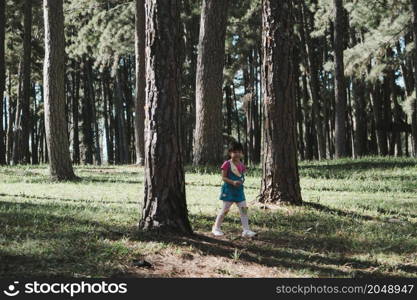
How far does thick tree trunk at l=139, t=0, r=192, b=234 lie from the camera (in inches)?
281

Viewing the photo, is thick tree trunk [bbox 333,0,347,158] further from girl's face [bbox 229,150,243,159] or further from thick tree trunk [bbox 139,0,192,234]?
thick tree trunk [bbox 139,0,192,234]

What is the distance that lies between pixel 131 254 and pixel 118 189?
6775 millimetres

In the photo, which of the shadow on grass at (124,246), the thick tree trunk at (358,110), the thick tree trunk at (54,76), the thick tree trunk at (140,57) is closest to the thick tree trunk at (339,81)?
the thick tree trunk at (140,57)

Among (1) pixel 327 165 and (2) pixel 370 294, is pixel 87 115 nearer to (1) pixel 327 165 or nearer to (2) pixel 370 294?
(1) pixel 327 165

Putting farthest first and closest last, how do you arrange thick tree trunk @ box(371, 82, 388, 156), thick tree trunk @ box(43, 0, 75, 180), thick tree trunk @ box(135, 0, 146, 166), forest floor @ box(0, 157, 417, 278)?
thick tree trunk @ box(371, 82, 388, 156) → thick tree trunk @ box(135, 0, 146, 166) → thick tree trunk @ box(43, 0, 75, 180) → forest floor @ box(0, 157, 417, 278)

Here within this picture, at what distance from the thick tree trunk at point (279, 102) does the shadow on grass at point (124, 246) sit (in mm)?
965

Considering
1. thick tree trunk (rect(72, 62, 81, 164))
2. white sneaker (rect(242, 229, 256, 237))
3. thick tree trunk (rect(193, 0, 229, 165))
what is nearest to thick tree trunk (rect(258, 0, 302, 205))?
white sneaker (rect(242, 229, 256, 237))

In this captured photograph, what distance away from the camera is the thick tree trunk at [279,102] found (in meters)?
9.55

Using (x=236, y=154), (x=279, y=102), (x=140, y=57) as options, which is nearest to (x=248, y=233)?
(x=236, y=154)

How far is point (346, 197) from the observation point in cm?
1134

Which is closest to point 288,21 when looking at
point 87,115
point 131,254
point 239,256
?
point 239,256

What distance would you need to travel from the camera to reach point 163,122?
7133 mm

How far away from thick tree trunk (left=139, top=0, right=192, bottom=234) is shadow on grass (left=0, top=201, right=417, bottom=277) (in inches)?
15.4

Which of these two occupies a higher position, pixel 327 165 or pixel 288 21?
pixel 288 21
